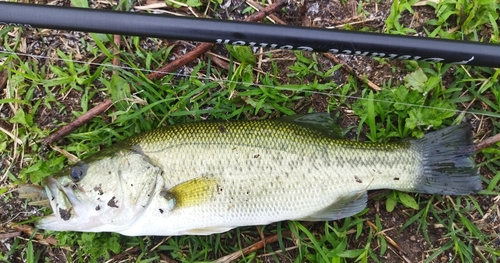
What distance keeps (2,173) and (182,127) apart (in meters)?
1.57

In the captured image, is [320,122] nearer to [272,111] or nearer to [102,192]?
[272,111]

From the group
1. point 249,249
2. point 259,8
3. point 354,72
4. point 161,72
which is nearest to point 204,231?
point 249,249

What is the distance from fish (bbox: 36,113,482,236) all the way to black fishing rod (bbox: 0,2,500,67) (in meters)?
0.75

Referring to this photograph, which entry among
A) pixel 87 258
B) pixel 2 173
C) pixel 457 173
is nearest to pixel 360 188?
pixel 457 173

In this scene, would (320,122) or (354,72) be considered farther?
(354,72)

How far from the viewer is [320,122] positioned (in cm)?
331

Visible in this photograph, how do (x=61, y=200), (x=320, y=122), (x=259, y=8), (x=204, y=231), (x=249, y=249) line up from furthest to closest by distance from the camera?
(x=259, y=8) < (x=249, y=249) < (x=320, y=122) < (x=204, y=231) < (x=61, y=200)

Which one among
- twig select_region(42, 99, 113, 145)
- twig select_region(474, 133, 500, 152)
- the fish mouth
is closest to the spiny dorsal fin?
twig select_region(474, 133, 500, 152)

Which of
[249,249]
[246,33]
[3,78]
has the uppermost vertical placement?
[246,33]

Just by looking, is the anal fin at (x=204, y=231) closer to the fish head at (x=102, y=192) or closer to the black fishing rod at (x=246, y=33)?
the fish head at (x=102, y=192)

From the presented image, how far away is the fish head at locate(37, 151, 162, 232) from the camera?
2.95 metres

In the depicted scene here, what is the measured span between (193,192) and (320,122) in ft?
3.42

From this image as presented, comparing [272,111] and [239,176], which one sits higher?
[272,111]

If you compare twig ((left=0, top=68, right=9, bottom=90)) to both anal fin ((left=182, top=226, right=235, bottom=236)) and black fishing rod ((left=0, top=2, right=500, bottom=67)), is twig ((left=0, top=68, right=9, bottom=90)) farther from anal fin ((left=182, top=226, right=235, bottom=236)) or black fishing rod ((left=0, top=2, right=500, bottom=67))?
anal fin ((left=182, top=226, right=235, bottom=236))
